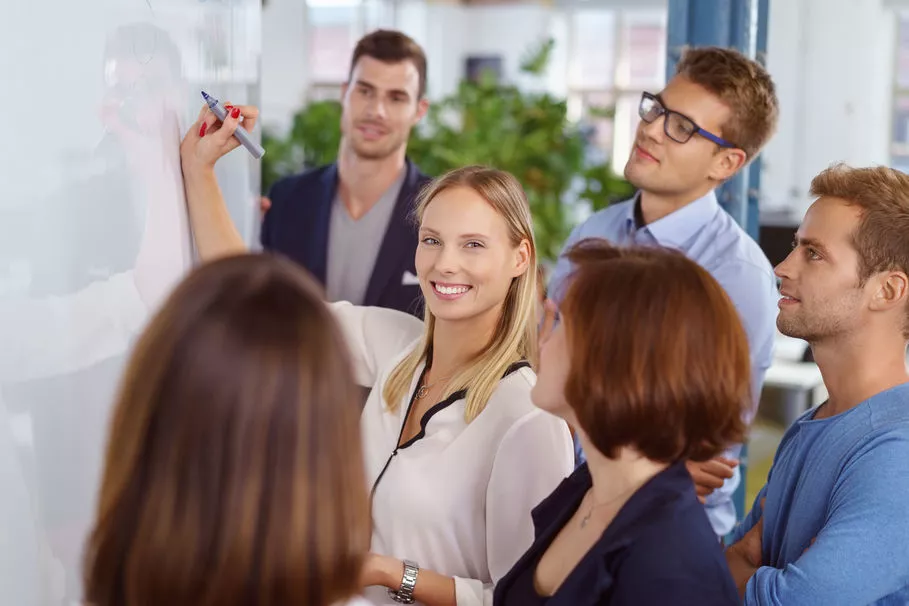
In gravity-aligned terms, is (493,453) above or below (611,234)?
below

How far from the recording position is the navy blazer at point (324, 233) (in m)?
2.77

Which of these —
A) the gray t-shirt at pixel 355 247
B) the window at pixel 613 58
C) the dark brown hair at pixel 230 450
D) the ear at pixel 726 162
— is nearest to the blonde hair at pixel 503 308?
the ear at pixel 726 162

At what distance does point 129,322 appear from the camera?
134cm

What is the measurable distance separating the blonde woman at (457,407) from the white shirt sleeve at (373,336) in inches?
2.1

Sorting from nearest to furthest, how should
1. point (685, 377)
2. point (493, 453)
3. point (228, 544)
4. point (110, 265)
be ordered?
1. point (228, 544)
2. point (685, 377)
3. point (110, 265)
4. point (493, 453)

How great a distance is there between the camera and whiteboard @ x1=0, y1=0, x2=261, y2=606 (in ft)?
3.51

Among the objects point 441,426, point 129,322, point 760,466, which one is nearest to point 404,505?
point 441,426

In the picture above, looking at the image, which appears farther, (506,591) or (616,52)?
(616,52)

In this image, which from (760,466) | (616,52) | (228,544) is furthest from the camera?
(616,52)

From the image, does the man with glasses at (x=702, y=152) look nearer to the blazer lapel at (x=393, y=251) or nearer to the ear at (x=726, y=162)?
the ear at (x=726, y=162)

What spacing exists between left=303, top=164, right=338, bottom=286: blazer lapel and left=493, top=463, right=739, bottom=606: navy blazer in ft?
5.86

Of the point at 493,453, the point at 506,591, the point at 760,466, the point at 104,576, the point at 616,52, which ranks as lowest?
the point at 760,466

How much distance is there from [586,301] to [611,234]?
4.51 ft

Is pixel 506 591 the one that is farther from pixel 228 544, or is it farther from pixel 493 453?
pixel 228 544
